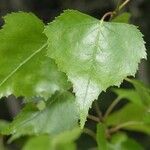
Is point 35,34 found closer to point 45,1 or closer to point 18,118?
point 18,118

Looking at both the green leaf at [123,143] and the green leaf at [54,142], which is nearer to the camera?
the green leaf at [123,143]

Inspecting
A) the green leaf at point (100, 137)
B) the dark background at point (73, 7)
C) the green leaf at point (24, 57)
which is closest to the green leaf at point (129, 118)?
the green leaf at point (100, 137)

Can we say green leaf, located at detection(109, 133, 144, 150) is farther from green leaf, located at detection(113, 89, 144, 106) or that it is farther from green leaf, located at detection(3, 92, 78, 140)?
green leaf, located at detection(3, 92, 78, 140)

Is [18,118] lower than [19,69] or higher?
lower

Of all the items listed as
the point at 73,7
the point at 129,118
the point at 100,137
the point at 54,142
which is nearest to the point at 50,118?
the point at 100,137

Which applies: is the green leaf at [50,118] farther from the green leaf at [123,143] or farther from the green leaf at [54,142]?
the green leaf at [54,142]

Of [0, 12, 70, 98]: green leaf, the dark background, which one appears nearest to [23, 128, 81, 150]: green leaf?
[0, 12, 70, 98]: green leaf

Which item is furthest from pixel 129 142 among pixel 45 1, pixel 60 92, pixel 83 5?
pixel 45 1
